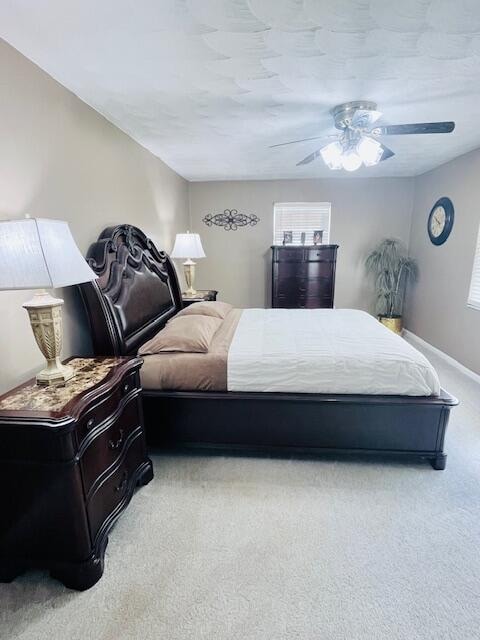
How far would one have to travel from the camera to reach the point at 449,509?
1.87 metres

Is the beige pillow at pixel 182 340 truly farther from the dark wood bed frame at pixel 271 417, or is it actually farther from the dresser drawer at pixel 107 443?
the dresser drawer at pixel 107 443

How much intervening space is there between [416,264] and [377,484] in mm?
3884

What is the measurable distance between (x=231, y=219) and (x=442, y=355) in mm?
3611

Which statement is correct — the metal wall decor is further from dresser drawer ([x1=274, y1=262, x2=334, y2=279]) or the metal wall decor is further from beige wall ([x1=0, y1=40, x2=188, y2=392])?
beige wall ([x1=0, y1=40, x2=188, y2=392])

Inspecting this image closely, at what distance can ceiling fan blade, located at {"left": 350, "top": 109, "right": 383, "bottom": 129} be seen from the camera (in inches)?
93.0

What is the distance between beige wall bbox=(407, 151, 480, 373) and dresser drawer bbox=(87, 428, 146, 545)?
11.5ft

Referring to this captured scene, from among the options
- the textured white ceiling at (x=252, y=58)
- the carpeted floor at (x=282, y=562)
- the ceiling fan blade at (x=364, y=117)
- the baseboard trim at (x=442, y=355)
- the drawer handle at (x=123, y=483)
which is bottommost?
the carpeted floor at (x=282, y=562)

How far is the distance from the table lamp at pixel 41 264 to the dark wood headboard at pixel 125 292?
2.16 feet

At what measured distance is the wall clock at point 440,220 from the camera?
401 cm

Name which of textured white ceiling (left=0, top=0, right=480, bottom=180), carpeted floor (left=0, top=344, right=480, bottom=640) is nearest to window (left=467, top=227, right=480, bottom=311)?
textured white ceiling (left=0, top=0, right=480, bottom=180)

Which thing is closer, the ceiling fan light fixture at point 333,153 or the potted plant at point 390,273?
the ceiling fan light fixture at point 333,153

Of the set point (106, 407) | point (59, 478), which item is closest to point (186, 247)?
point (106, 407)

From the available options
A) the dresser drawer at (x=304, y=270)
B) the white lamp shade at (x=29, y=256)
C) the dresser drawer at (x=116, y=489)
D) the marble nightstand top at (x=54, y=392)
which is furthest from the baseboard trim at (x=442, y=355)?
the white lamp shade at (x=29, y=256)

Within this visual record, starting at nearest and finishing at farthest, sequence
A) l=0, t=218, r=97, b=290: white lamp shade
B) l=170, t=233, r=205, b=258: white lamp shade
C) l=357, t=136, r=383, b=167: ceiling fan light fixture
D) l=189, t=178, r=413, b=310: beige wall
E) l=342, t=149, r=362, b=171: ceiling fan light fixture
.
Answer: l=0, t=218, r=97, b=290: white lamp shade, l=357, t=136, r=383, b=167: ceiling fan light fixture, l=342, t=149, r=362, b=171: ceiling fan light fixture, l=170, t=233, r=205, b=258: white lamp shade, l=189, t=178, r=413, b=310: beige wall
